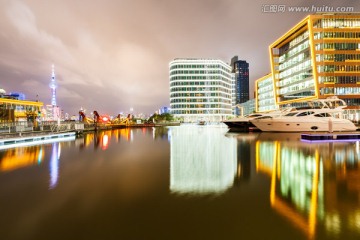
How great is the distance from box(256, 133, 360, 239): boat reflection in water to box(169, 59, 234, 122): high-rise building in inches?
5432

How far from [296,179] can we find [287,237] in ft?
18.3

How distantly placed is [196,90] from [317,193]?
14673 cm

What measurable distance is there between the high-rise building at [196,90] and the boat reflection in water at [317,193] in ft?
453

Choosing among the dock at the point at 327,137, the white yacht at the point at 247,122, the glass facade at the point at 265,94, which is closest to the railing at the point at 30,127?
the white yacht at the point at 247,122

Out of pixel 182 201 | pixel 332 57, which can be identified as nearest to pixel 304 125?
pixel 182 201

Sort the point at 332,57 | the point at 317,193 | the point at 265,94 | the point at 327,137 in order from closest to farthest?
the point at 317,193
the point at 327,137
the point at 332,57
the point at 265,94

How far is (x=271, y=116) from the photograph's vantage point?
1604 inches

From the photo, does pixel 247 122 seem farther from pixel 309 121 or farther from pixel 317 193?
pixel 317 193

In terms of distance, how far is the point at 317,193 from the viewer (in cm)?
797

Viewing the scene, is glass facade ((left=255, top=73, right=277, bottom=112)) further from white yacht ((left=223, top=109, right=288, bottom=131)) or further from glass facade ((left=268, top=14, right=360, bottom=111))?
white yacht ((left=223, top=109, right=288, bottom=131))

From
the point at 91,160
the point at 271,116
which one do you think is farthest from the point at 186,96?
the point at 91,160

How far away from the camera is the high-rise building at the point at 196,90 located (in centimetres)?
15150

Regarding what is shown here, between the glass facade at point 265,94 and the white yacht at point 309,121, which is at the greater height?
the glass facade at point 265,94

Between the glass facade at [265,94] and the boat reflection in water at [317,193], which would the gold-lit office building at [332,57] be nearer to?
the glass facade at [265,94]
